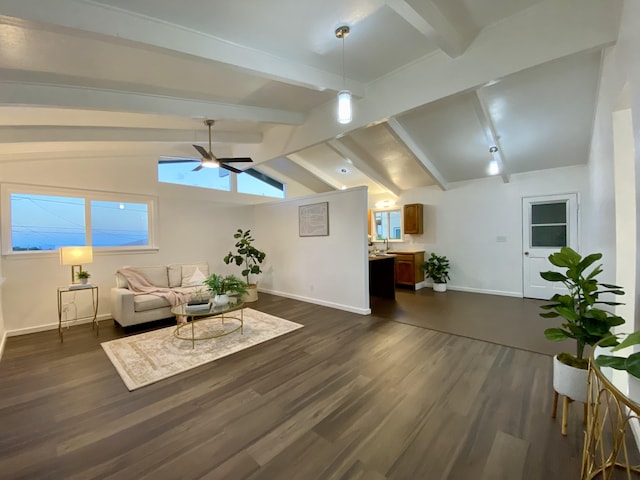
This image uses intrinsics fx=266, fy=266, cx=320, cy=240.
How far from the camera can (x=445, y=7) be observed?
7.29ft

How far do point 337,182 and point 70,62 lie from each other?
5.69m

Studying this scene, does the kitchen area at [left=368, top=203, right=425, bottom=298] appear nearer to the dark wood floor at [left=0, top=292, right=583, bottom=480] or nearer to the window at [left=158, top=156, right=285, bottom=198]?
the dark wood floor at [left=0, top=292, right=583, bottom=480]

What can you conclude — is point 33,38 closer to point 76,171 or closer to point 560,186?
point 76,171

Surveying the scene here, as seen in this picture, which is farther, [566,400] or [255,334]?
[255,334]

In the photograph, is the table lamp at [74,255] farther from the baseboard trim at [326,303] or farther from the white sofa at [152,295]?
the baseboard trim at [326,303]

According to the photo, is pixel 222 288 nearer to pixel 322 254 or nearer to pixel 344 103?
pixel 322 254

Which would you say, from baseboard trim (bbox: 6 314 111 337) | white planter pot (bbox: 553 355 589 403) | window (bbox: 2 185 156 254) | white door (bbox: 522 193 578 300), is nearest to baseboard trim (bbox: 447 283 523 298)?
white door (bbox: 522 193 578 300)

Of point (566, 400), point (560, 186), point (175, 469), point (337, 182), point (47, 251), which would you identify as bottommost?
point (175, 469)

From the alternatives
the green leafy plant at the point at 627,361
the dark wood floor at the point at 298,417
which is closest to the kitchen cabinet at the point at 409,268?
the dark wood floor at the point at 298,417

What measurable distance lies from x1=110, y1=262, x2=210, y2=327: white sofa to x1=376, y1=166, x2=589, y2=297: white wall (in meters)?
5.41

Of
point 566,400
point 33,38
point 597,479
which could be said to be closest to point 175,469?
point 597,479

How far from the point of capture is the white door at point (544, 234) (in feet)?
16.4

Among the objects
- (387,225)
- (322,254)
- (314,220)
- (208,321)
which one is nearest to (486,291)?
(387,225)

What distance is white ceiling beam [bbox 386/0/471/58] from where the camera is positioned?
2.00 metres
